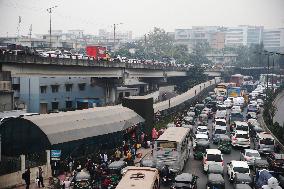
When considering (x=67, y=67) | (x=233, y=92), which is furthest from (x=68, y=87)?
(x=233, y=92)

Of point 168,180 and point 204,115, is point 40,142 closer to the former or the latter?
point 168,180

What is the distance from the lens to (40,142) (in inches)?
1203

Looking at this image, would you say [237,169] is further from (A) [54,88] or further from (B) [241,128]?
(A) [54,88]

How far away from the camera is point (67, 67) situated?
56.2 metres

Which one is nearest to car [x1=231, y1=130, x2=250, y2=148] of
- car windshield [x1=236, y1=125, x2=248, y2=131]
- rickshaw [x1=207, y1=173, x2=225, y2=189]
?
car windshield [x1=236, y1=125, x2=248, y2=131]

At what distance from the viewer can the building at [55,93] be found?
2477 inches

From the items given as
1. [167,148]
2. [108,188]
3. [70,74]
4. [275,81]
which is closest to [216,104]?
[70,74]

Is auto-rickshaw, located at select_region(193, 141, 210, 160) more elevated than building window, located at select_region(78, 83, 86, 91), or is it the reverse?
building window, located at select_region(78, 83, 86, 91)

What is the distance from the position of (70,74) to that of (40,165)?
2820 centimetres

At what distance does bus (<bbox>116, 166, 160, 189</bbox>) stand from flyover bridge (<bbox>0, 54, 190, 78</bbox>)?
25340mm

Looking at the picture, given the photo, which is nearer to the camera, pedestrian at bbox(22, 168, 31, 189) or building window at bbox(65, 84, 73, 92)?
pedestrian at bbox(22, 168, 31, 189)

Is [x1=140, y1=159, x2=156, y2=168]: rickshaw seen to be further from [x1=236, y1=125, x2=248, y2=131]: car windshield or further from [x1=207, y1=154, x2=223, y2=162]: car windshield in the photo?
[x1=236, y1=125, x2=248, y2=131]: car windshield

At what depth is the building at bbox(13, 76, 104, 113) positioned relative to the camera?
206 ft

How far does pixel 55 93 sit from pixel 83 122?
114 feet
